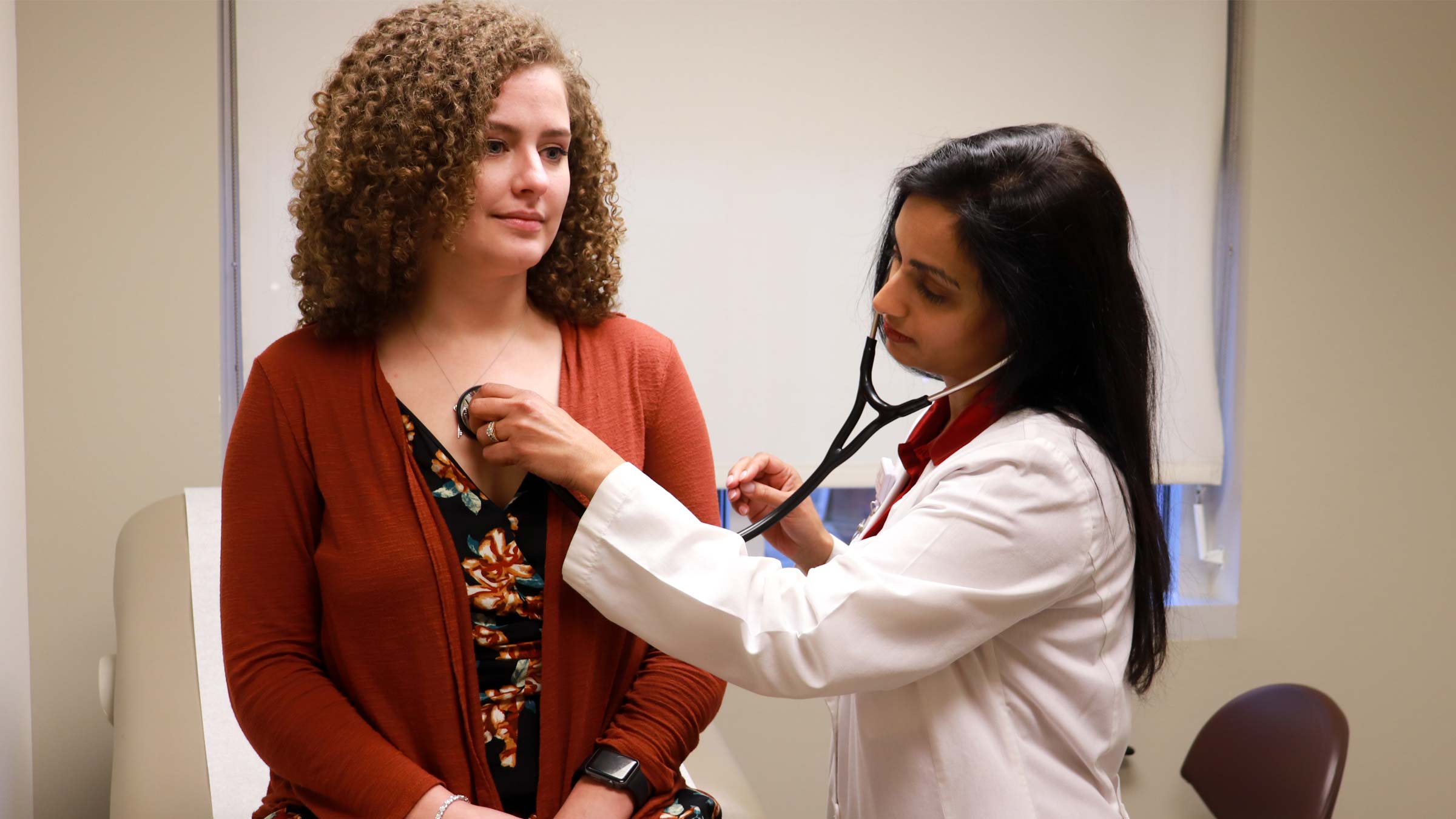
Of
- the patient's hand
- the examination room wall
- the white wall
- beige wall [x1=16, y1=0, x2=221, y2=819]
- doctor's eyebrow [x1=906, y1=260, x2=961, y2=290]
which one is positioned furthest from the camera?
the examination room wall

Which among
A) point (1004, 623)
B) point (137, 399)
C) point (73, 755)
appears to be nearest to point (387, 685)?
point (1004, 623)

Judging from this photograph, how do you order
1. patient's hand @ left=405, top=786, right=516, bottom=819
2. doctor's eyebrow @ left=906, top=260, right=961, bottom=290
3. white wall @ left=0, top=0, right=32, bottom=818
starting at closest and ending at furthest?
patient's hand @ left=405, top=786, right=516, bottom=819 → doctor's eyebrow @ left=906, top=260, right=961, bottom=290 → white wall @ left=0, top=0, right=32, bottom=818

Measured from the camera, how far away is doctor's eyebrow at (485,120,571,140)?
3.52 ft

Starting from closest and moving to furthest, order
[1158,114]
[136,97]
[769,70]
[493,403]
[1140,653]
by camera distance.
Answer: [493,403] < [1140,653] < [136,97] < [769,70] < [1158,114]

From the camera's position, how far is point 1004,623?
3.67 feet

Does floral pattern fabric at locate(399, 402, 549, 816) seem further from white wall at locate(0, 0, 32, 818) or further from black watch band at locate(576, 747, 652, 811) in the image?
white wall at locate(0, 0, 32, 818)

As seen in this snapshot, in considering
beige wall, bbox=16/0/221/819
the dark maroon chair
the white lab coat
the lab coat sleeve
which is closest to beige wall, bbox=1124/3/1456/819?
the dark maroon chair

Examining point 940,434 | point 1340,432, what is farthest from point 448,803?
point 1340,432

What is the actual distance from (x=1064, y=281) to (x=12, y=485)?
6.10 feet

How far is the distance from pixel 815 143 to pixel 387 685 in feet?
5.68

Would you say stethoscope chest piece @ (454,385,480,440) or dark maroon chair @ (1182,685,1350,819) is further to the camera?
dark maroon chair @ (1182,685,1350,819)

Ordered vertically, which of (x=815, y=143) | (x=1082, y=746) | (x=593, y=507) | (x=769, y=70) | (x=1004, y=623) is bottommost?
(x=1082, y=746)

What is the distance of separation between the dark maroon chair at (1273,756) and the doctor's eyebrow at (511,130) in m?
1.64

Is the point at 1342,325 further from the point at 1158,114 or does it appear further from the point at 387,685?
the point at 387,685
